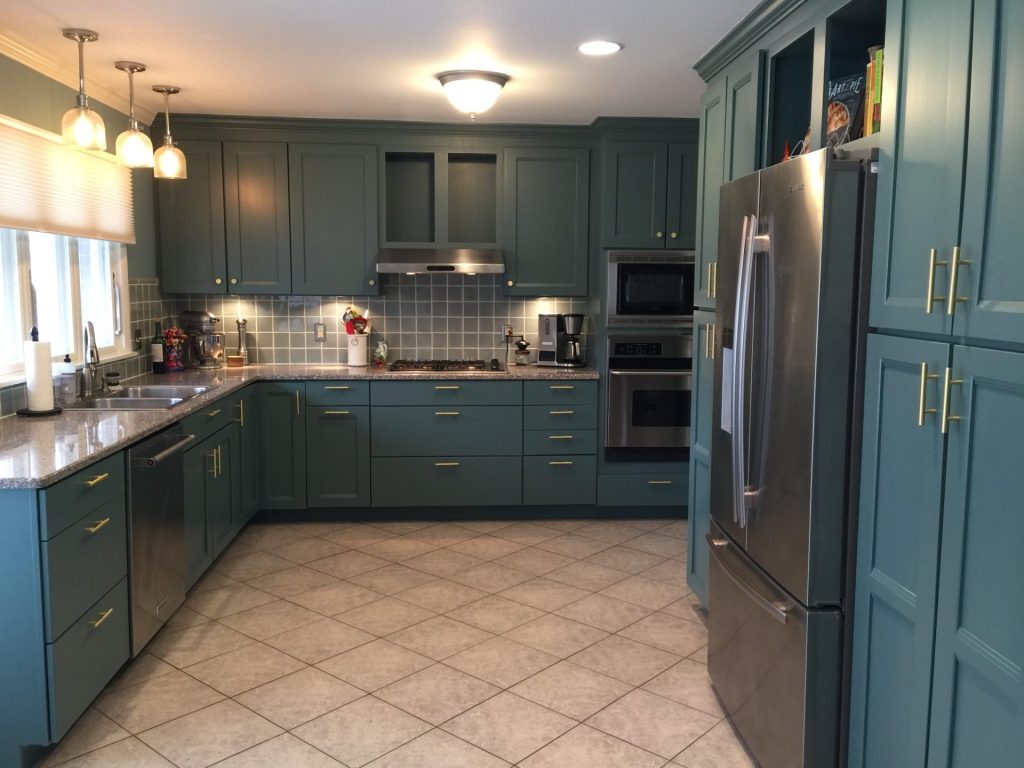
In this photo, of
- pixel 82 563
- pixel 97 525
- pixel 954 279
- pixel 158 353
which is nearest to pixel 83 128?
pixel 97 525

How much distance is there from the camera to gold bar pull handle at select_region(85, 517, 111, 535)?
263 centimetres

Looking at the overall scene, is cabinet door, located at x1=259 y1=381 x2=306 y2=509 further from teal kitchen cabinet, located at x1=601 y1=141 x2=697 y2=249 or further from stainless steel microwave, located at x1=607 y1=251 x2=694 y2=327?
teal kitchen cabinet, located at x1=601 y1=141 x2=697 y2=249

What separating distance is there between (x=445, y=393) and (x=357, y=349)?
713 millimetres

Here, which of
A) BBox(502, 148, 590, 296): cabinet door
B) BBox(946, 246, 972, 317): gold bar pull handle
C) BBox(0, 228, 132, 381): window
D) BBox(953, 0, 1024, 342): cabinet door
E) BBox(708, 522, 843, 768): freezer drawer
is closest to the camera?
BBox(953, 0, 1024, 342): cabinet door

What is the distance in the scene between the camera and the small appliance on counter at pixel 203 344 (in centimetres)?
518

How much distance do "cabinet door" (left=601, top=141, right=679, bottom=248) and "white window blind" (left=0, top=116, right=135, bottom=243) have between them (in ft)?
8.54

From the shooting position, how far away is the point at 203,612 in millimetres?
3637

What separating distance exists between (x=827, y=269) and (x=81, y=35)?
9.29 ft

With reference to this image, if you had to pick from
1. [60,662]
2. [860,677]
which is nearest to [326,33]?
[60,662]

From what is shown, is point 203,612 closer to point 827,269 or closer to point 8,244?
point 8,244

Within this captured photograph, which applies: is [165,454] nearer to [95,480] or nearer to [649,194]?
[95,480]

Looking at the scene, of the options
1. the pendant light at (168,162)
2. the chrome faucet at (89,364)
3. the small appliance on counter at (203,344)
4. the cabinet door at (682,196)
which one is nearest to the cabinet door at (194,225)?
the small appliance on counter at (203,344)

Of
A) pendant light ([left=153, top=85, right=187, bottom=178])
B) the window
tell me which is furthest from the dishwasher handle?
pendant light ([left=153, top=85, right=187, bottom=178])

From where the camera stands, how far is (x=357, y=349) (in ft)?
17.3
